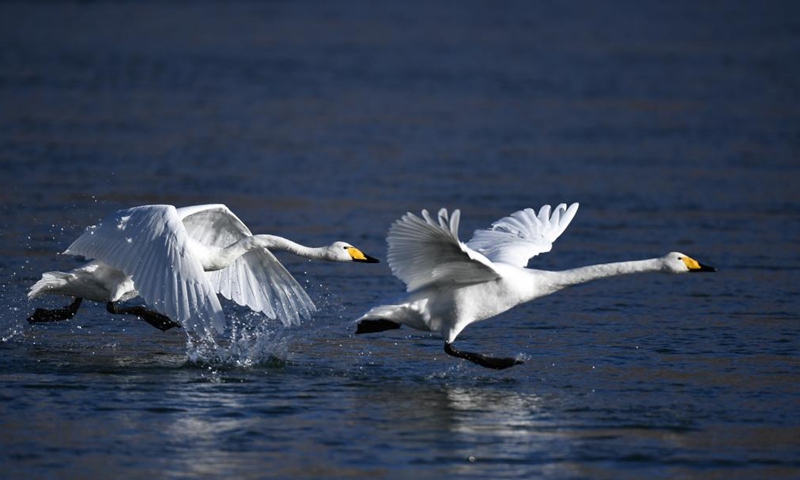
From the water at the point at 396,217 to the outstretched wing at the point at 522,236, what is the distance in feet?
2.70

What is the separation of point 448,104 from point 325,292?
49.9 ft

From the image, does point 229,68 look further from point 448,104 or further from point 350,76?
point 448,104

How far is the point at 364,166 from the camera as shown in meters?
21.1

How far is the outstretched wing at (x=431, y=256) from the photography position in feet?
31.6

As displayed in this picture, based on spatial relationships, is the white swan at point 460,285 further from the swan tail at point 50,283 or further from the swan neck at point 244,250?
the swan tail at point 50,283

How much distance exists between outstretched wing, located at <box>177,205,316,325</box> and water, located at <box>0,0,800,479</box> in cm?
25

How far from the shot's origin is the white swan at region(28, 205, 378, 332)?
34.0 feet

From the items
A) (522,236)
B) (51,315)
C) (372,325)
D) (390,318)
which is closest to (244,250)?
(372,325)

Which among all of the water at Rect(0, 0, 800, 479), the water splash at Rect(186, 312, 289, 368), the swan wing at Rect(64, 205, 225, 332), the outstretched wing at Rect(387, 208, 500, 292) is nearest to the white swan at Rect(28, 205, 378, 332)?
the swan wing at Rect(64, 205, 225, 332)

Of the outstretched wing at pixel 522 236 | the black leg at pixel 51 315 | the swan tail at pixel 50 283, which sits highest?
the outstretched wing at pixel 522 236

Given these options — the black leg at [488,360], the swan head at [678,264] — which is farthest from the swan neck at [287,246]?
the swan head at [678,264]

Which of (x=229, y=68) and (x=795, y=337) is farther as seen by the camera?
(x=229, y=68)

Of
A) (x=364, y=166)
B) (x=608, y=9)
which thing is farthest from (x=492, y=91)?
(x=608, y=9)

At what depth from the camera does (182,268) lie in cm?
1046
